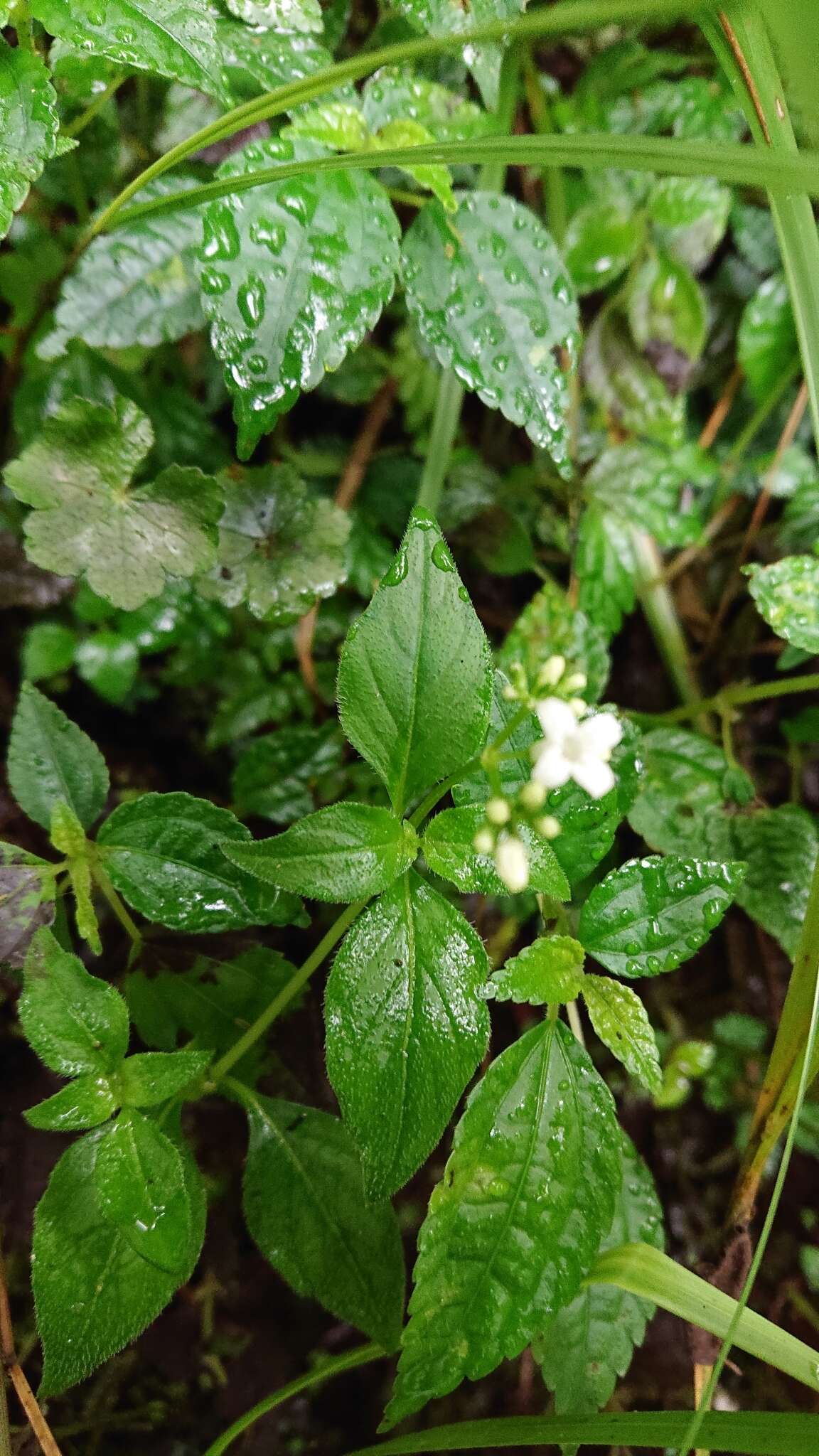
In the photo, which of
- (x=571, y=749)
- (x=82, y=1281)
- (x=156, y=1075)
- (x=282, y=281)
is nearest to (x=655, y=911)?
(x=571, y=749)

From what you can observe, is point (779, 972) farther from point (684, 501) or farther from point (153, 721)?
point (153, 721)

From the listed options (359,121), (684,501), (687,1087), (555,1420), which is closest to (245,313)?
(359,121)

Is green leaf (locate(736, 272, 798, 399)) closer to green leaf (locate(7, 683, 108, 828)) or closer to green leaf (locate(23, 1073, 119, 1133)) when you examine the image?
green leaf (locate(7, 683, 108, 828))

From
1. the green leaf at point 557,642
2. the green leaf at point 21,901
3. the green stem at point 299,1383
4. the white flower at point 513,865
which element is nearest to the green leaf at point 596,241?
the green leaf at point 557,642

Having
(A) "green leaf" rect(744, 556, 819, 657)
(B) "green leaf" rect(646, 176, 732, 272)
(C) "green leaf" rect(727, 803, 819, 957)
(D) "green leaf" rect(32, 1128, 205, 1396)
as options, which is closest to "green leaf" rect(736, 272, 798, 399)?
(B) "green leaf" rect(646, 176, 732, 272)

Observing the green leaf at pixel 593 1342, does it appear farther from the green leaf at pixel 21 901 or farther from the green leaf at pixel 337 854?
the green leaf at pixel 21 901

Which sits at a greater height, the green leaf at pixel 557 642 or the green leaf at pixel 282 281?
the green leaf at pixel 282 281

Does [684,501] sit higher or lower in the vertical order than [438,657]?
higher
